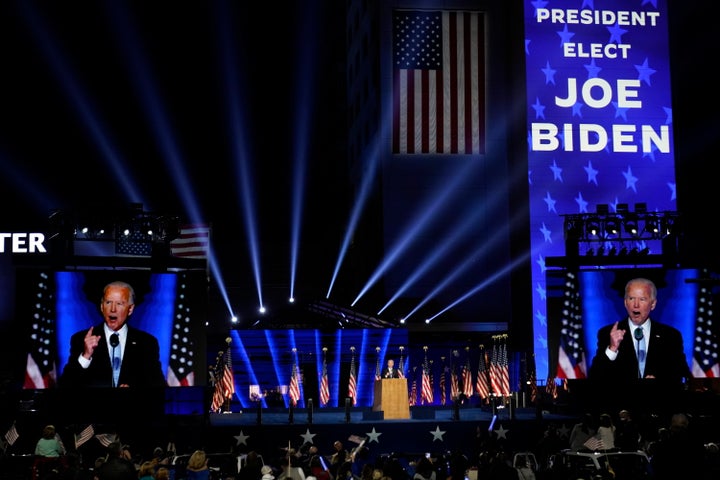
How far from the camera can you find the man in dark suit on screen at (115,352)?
82.6ft

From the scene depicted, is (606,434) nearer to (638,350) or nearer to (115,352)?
(638,350)

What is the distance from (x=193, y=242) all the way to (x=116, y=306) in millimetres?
6232

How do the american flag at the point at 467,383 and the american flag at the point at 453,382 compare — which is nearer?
the american flag at the point at 453,382

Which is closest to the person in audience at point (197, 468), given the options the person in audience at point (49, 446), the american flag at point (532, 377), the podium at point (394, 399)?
the person in audience at point (49, 446)

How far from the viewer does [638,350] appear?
2686cm

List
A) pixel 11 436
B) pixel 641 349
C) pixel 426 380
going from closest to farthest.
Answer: pixel 11 436, pixel 641 349, pixel 426 380

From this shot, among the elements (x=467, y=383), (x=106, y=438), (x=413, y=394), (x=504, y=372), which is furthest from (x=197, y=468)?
(x=413, y=394)

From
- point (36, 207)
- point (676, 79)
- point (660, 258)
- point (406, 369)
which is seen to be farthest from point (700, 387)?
point (36, 207)

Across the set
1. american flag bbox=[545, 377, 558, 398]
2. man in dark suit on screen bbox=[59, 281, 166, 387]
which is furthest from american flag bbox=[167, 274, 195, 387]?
american flag bbox=[545, 377, 558, 398]

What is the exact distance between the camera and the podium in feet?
88.9

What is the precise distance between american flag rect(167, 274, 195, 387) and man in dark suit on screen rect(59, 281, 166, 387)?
1.18 feet

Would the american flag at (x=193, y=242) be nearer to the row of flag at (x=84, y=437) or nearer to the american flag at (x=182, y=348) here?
the american flag at (x=182, y=348)

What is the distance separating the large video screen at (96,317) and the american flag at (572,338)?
10.4 meters

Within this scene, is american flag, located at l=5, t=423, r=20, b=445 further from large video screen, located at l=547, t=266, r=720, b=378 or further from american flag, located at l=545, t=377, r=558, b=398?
american flag, located at l=545, t=377, r=558, b=398
